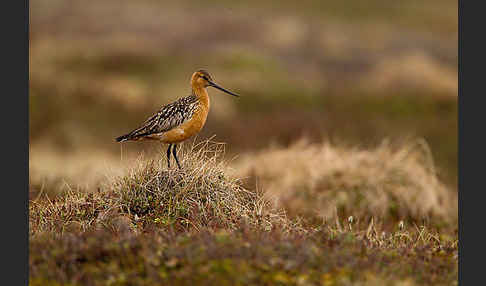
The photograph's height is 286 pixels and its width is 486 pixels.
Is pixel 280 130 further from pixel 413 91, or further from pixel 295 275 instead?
pixel 295 275

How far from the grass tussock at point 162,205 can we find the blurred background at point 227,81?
414 cm

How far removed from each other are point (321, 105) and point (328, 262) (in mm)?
22382

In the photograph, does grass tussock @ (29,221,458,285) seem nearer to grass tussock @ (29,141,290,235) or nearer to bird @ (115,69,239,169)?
grass tussock @ (29,141,290,235)

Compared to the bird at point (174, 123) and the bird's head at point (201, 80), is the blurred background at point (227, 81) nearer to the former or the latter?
the bird at point (174, 123)

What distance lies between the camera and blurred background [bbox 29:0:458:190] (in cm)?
2078

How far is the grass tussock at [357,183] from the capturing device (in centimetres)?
1402

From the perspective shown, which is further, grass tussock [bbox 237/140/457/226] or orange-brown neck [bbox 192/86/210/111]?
grass tussock [bbox 237/140/457/226]

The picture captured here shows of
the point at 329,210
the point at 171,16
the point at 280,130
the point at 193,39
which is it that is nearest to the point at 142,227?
the point at 329,210

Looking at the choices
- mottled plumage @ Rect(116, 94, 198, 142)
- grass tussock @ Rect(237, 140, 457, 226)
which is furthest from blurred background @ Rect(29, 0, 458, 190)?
mottled plumage @ Rect(116, 94, 198, 142)

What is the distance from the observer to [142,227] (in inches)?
304

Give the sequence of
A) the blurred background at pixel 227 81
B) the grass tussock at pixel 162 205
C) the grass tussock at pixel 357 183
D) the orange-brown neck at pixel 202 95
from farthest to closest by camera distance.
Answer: the blurred background at pixel 227 81, the grass tussock at pixel 357 183, the orange-brown neck at pixel 202 95, the grass tussock at pixel 162 205

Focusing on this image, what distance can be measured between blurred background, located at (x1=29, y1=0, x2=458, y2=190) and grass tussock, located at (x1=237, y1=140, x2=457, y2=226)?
2954 mm

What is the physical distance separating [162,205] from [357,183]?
7.38 metres

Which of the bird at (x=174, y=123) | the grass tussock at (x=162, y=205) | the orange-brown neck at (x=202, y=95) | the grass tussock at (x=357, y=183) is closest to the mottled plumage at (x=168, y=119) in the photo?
the bird at (x=174, y=123)
